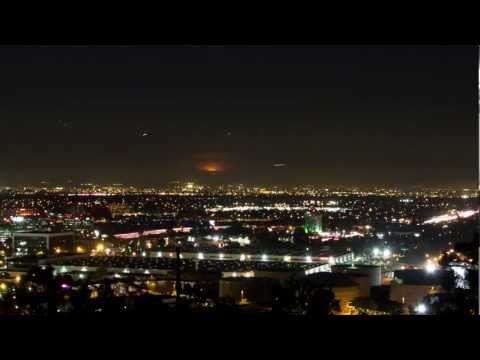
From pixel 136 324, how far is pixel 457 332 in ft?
1.67

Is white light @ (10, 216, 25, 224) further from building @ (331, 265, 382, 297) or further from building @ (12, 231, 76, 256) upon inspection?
building @ (331, 265, 382, 297)

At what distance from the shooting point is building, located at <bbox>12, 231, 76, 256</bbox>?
13367 millimetres

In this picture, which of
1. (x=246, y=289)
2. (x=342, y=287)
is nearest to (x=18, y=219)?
(x=246, y=289)

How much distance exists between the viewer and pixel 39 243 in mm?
13633

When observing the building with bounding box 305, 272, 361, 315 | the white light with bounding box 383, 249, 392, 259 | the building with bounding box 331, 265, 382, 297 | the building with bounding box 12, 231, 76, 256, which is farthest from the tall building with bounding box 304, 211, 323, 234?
the building with bounding box 305, 272, 361, 315

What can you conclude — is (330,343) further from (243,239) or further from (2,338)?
(243,239)

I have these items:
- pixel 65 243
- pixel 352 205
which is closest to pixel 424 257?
pixel 65 243

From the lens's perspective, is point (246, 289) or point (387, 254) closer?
point (246, 289)

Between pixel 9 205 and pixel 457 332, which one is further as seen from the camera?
pixel 9 205

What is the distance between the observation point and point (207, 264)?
10250 mm

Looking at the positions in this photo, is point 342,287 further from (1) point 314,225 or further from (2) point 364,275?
(1) point 314,225

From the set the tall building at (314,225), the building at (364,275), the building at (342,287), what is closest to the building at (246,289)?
the building at (342,287)

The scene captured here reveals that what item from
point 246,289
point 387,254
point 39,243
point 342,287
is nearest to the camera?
point 246,289

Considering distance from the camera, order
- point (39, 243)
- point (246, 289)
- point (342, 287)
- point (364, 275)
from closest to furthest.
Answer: point (246, 289), point (342, 287), point (364, 275), point (39, 243)
